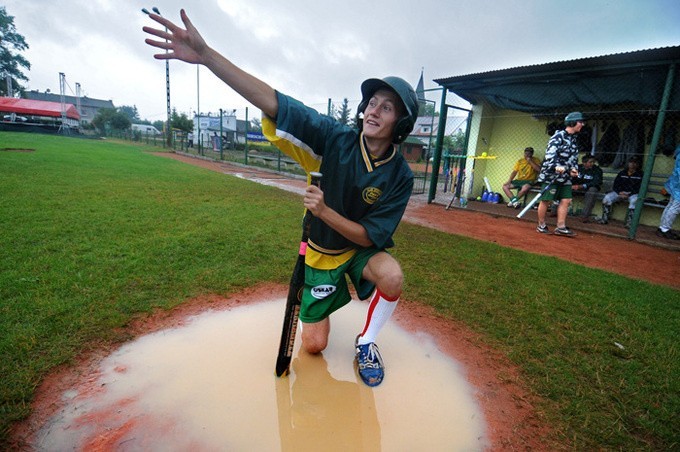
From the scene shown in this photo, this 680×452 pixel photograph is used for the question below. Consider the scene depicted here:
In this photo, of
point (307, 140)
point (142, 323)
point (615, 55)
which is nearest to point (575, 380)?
point (307, 140)

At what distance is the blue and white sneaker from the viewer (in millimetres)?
2250

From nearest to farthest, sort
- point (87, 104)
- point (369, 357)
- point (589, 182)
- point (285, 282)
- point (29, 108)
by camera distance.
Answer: point (369, 357) < point (285, 282) < point (589, 182) < point (29, 108) < point (87, 104)

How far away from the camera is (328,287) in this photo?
2412mm

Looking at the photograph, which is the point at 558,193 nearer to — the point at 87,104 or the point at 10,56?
the point at 10,56

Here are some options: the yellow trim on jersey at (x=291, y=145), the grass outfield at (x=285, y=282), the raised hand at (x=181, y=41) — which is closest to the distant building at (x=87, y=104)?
the grass outfield at (x=285, y=282)

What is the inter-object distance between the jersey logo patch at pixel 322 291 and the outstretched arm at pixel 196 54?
121 cm

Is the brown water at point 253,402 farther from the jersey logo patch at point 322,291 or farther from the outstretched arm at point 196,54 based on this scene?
the outstretched arm at point 196,54

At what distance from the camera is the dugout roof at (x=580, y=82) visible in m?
7.02

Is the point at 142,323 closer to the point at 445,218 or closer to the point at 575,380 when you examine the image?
the point at 575,380

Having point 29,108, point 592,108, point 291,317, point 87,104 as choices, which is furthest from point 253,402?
point 87,104

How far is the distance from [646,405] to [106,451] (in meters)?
2.89

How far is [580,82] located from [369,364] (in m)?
8.64

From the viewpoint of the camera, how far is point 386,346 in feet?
8.86

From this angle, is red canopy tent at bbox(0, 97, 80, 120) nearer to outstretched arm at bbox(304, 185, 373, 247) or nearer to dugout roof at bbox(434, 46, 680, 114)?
dugout roof at bbox(434, 46, 680, 114)
